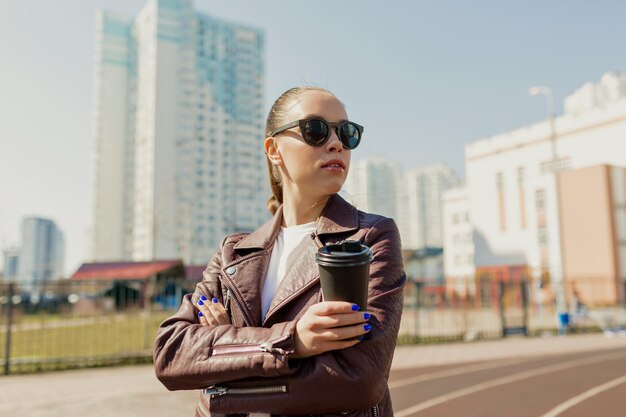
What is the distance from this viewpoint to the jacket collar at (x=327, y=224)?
66.8 inches

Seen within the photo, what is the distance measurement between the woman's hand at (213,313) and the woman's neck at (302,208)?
39 centimetres

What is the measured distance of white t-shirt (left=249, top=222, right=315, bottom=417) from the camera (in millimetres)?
1719

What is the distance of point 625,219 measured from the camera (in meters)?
39.1

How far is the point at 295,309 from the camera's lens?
1.58 metres

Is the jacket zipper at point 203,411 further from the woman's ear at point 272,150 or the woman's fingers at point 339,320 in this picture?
the woman's ear at point 272,150

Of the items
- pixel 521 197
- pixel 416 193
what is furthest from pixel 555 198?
pixel 416 193

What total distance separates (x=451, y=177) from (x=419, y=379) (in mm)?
144964

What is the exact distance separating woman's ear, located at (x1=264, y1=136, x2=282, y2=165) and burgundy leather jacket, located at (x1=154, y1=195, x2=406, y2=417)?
0.83 ft

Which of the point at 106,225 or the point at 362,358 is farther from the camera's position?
the point at 106,225

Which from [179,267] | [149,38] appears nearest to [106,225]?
[149,38]

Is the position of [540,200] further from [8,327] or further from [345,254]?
[345,254]

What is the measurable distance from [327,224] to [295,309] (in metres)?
0.30

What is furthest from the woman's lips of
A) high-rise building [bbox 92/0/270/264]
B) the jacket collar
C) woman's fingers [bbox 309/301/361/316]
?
high-rise building [bbox 92/0/270/264]

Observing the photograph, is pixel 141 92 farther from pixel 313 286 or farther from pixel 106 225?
pixel 313 286
